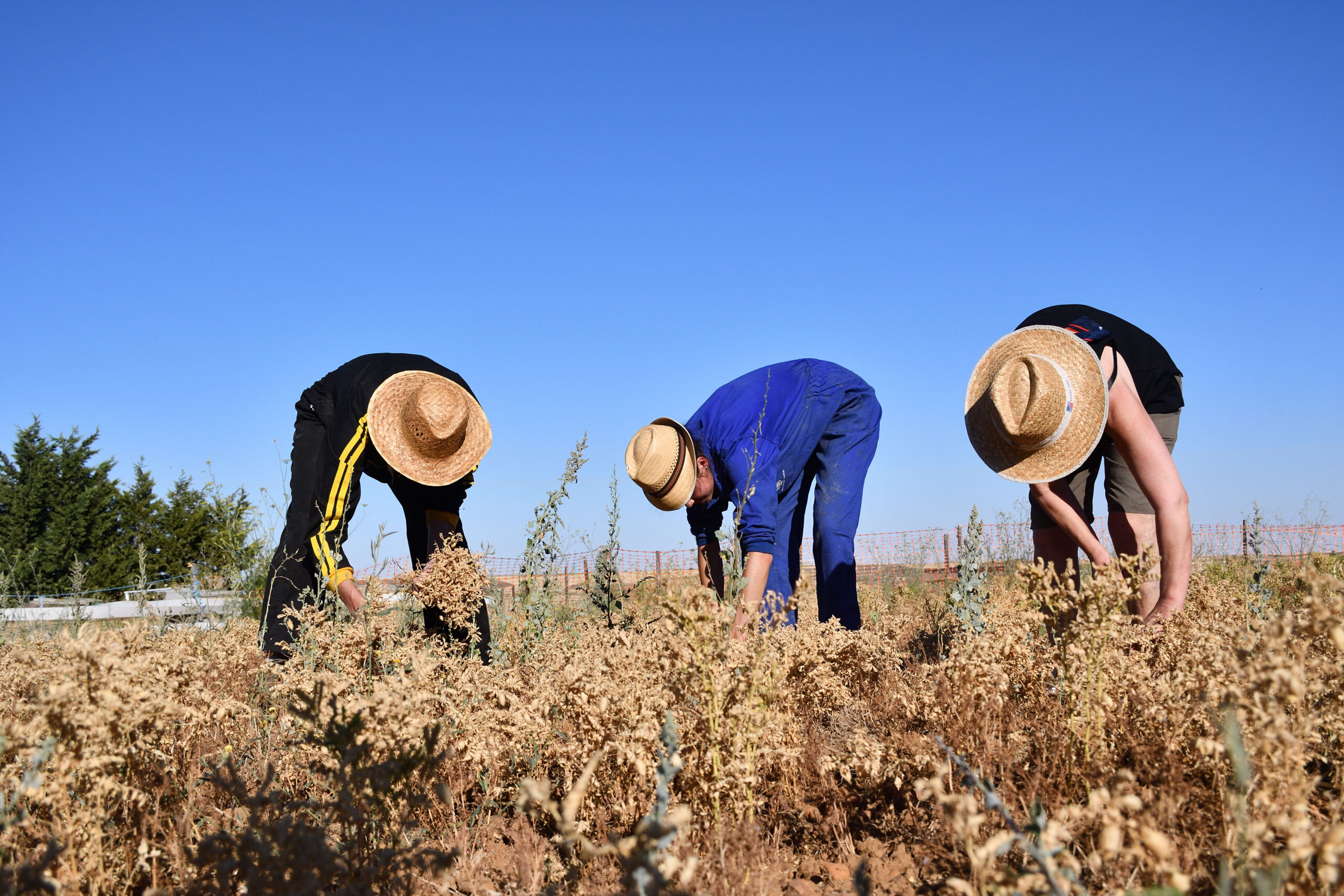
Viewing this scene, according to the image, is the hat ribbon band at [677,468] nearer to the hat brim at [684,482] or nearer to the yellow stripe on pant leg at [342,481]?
the hat brim at [684,482]

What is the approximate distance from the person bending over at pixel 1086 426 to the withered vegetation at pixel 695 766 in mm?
597

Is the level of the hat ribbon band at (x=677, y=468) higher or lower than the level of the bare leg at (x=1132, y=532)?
higher

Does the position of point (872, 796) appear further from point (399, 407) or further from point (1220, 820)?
point (399, 407)

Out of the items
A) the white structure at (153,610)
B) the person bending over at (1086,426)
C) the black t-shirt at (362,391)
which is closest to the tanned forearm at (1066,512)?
the person bending over at (1086,426)

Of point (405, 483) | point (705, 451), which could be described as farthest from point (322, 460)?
point (705, 451)

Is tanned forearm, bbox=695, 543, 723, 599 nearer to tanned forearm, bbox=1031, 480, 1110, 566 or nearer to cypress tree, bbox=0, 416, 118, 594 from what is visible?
tanned forearm, bbox=1031, 480, 1110, 566

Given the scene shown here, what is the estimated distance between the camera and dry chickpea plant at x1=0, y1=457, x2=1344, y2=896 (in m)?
1.53

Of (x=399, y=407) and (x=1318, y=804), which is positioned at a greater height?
(x=399, y=407)

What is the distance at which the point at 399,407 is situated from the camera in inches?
166

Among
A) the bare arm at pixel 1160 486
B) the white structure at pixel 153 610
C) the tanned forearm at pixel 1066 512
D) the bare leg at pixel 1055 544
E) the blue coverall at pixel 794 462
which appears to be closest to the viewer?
the bare arm at pixel 1160 486

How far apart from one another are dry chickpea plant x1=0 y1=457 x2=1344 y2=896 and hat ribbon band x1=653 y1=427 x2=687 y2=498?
161cm

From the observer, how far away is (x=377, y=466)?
14.7 ft

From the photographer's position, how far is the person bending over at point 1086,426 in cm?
339

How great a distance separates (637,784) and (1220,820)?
145cm
